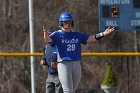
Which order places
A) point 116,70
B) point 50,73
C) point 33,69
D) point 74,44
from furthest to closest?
point 116,70, point 33,69, point 50,73, point 74,44

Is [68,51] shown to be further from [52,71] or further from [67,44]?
[52,71]

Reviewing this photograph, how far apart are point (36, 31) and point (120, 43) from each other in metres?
2.17

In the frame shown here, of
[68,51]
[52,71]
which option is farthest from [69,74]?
[52,71]

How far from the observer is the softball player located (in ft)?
25.7

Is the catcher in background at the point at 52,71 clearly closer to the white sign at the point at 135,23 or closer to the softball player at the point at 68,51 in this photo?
the softball player at the point at 68,51

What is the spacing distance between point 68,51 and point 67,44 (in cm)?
10

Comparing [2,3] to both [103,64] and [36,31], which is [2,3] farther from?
[103,64]

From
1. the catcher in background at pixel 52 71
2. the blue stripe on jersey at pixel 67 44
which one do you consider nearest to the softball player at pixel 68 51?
the blue stripe on jersey at pixel 67 44

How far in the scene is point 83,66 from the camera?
14.1 m

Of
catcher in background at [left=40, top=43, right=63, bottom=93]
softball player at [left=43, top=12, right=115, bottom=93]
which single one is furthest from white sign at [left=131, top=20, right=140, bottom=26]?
softball player at [left=43, top=12, right=115, bottom=93]

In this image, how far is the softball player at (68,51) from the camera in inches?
308

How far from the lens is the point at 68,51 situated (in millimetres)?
A: 7957

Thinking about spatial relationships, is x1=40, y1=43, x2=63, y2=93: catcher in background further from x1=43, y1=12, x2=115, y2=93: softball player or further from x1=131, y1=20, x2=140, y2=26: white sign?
x1=131, y1=20, x2=140, y2=26: white sign

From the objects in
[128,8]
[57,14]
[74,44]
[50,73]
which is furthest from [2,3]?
[74,44]
